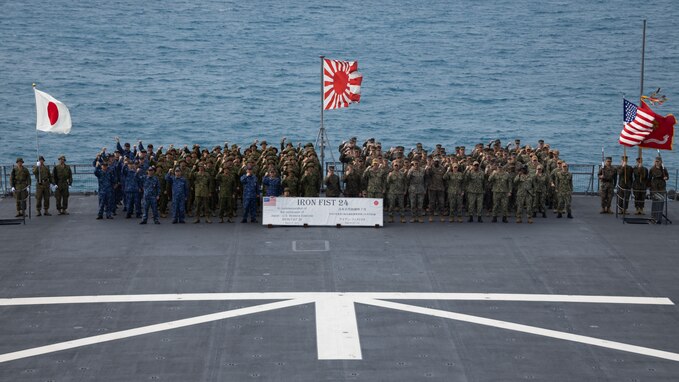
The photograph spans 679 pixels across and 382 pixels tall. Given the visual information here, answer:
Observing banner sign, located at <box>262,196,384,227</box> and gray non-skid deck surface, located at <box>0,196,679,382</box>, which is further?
banner sign, located at <box>262,196,384,227</box>

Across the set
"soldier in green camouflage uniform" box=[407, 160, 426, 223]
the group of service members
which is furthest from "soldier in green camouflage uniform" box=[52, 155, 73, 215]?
"soldier in green camouflage uniform" box=[407, 160, 426, 223]

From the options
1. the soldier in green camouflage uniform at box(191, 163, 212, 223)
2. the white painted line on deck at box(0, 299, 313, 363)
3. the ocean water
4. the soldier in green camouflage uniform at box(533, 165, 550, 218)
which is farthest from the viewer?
the ocean water

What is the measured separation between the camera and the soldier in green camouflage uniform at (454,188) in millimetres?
34250

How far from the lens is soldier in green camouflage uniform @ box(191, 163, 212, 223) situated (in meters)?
33.8

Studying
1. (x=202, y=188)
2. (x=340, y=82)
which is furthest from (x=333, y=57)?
(x=202, y=188)

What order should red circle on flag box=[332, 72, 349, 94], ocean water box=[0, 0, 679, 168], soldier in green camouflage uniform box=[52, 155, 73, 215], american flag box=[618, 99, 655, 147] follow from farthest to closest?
ocean water box=[0, 0, 679, 168]
red circle on flag box=[332, 72, 349, 94]
soldier in green camouflage uniform box=[52, 155, 73, 215]
american flag box=[618, 99, 655, 147]

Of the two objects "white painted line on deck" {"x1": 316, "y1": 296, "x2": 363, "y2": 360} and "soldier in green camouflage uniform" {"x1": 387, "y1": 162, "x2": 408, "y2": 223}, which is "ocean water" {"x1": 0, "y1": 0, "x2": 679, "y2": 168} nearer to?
"soldier in green camouflage uniform" {"x1": 387, "y1": 162, "x2": 408, "y2": 223}

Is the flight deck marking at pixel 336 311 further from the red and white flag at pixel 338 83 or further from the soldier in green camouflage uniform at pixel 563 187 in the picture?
the red and white flag at pixel 338 83

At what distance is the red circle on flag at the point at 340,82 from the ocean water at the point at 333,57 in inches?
1955

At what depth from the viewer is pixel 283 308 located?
1002 inches

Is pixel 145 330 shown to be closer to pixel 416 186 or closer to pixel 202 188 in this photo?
pixel 202 188

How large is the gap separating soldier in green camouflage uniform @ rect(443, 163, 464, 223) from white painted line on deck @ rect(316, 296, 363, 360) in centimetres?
904

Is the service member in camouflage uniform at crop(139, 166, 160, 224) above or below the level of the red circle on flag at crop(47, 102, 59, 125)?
below

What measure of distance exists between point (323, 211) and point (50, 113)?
9421 mm
